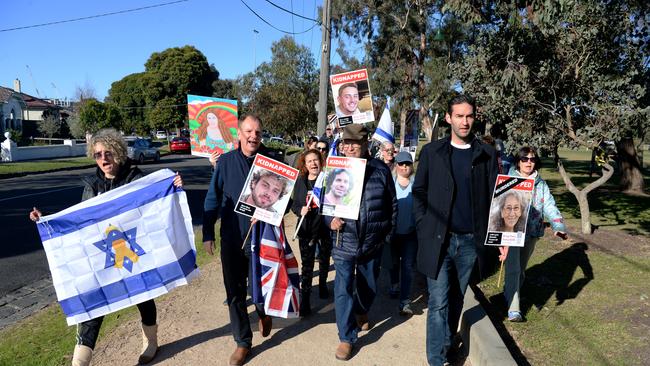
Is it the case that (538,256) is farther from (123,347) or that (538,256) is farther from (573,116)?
(123,347)

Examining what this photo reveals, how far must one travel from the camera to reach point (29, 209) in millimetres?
11234

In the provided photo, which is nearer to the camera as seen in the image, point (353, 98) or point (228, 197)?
point (228, 197)

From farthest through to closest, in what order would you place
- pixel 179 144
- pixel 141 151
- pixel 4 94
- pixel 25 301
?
pixel 4 94 < pixel 179 144 < pixel 141 151 < pixel 25 301

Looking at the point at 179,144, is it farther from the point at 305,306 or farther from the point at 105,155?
the point at 105,155

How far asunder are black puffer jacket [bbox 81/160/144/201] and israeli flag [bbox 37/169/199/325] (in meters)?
0.10

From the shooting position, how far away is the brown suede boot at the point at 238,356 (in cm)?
381

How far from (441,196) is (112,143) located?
2.50 metres

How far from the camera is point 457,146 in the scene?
11.6 feet

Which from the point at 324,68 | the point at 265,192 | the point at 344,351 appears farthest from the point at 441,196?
the point at 324,68

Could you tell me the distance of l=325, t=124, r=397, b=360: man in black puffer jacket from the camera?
13.0ft

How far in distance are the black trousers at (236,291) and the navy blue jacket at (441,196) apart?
1484 millimetres

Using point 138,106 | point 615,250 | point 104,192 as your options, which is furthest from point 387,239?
point 138,106

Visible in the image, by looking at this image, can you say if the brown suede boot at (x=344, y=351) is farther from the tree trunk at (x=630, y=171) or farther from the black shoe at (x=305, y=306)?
the tree trunk at (x=630, y=171)

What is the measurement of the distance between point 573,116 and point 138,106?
5794 centimetres
